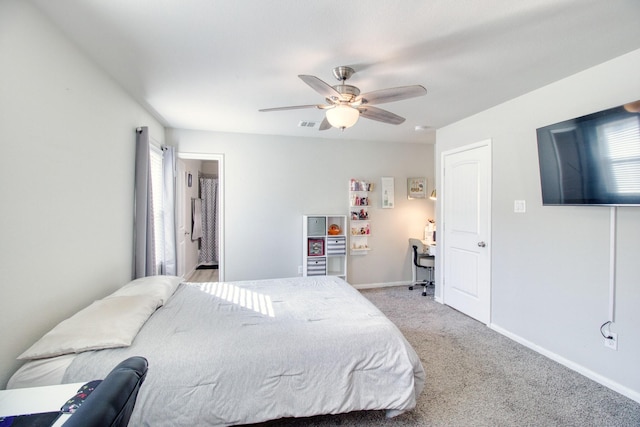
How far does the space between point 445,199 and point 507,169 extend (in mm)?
1011

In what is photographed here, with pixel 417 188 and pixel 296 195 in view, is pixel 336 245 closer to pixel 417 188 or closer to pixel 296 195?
pixel 296 195

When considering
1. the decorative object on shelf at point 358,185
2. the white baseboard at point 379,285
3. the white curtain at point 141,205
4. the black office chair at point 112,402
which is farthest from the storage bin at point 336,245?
the black office chair at point 112,402

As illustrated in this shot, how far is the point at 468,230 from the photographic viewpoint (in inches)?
140

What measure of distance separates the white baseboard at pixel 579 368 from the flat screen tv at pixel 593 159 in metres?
1.36

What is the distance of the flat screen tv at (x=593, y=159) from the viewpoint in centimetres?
191

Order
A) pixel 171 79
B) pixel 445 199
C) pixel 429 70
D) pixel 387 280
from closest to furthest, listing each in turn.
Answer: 1. pixel 429 70
2. pixel 171 79
3. pixel 445 199
4. pixel 387 280

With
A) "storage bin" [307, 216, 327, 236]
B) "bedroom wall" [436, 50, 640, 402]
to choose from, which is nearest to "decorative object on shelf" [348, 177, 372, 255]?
"storage bin" [307, 216, 327, 236]

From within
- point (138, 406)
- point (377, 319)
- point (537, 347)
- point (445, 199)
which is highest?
point (445, 199)

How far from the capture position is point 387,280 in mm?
4906

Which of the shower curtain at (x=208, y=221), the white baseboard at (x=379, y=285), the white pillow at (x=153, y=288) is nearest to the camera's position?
the white pillow at (x=153, y=288)

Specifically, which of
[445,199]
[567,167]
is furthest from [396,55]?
[445,199]

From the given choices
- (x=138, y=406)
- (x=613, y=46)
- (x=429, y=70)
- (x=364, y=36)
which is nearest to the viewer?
(x=138, y=406)

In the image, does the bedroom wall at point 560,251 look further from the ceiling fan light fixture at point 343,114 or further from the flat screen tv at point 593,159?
the ceiling fan light fixture at point 343,114

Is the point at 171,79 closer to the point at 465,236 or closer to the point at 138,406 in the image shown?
the point at 138,406
